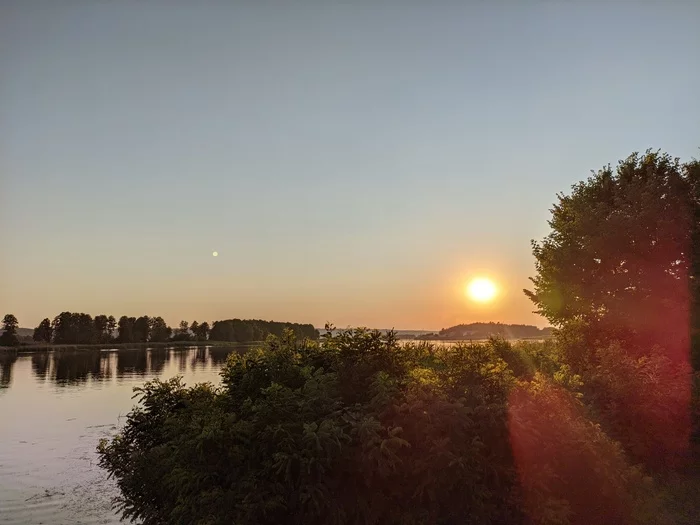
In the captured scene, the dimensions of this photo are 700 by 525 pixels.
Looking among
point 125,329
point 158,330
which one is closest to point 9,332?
point 125,329

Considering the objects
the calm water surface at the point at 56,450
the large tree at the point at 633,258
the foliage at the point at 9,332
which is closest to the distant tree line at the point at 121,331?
the foliage at the point at 9,332

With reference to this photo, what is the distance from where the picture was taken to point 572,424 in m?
9.78

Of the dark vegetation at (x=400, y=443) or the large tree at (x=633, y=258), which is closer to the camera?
the dark vegetation at (x=400, y=443)

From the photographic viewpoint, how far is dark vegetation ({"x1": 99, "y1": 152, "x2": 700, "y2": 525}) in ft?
26.3

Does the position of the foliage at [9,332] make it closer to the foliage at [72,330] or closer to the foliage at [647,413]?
the foliage at [72,330]

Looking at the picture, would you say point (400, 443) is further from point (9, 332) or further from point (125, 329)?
point (125, 329)

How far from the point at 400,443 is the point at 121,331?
165 meters

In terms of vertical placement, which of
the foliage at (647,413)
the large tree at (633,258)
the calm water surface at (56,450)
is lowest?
the calm water surface at (56,450)

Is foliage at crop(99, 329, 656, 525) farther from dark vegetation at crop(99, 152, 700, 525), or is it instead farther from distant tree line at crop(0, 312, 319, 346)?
distant tree line at crop(0, 312, 319, 346)

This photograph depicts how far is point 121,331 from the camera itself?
153 m

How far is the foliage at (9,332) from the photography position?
116m

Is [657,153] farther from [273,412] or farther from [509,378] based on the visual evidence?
[273,412]

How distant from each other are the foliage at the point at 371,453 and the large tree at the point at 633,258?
1503 centimetres

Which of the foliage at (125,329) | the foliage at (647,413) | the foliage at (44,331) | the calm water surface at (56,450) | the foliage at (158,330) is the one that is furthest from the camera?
the foliage at (158,330)
